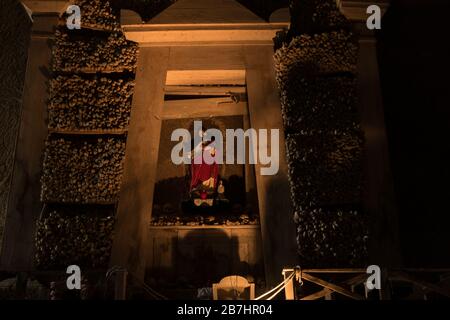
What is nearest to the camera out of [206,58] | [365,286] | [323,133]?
[365,286]

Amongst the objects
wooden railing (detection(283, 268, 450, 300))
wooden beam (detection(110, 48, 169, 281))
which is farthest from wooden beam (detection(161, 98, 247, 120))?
wooden railing (detection(283, 268, 450, 300))

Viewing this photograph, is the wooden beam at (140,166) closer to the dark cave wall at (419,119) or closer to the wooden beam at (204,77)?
the wooden beam at (204,77)

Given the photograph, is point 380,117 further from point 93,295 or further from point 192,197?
point 93,295

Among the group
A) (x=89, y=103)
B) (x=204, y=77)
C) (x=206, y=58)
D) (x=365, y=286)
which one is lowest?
(x=365, y=286)

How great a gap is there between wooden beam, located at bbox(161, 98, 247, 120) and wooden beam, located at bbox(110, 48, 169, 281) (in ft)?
3.00

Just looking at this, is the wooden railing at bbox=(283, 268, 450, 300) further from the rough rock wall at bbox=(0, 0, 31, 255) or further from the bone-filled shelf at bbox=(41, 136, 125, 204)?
the rough rock wall at bbox=(0, 0, 31, 255)

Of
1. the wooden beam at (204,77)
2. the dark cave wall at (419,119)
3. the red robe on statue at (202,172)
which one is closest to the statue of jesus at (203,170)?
the red robe on statue at (202,172)

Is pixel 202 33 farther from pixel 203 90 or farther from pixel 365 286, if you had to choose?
pixel 365 286

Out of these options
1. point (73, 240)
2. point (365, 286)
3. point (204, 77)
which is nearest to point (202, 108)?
point (204, 77)

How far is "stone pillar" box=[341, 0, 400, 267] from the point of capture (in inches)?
203

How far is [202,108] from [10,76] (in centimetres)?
259

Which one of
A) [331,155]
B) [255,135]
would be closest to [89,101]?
[255,135]

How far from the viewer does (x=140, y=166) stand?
549 cm

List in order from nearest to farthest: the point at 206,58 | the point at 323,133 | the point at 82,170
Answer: the point at 82,170 → the point at 323,133 → the point at 206,58
